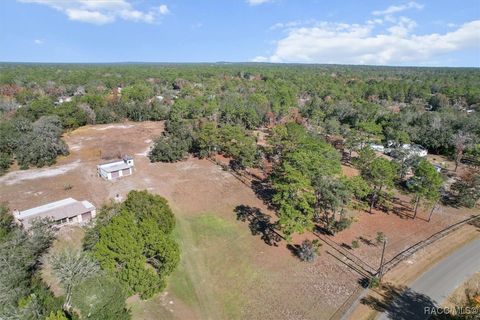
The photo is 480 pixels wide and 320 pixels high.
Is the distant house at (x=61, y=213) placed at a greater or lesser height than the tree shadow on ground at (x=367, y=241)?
greater

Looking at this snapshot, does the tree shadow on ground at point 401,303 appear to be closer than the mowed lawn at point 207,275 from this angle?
Yes

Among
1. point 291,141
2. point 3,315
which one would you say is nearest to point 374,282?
point 3,315

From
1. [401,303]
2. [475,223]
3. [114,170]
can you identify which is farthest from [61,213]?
[475,223]

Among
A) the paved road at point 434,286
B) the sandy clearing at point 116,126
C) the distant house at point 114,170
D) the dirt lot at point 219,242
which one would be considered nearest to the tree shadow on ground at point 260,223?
the dirt lot at point 219,242

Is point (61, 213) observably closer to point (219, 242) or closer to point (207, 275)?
point (219, 242)

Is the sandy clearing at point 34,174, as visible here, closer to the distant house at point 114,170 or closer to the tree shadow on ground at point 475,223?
the distant house at point 114,170

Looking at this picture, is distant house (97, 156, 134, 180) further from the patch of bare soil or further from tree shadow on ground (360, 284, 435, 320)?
tree shadow on ground (360, 284, 435, 320)

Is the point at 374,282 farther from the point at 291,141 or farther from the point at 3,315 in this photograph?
the point at 291,141
